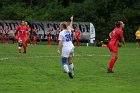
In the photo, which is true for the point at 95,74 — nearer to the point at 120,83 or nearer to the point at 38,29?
the point at 120,83

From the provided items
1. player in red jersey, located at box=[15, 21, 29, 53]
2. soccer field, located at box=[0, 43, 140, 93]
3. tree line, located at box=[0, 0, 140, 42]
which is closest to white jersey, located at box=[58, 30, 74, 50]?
soccer field, located at box=[0, 43, 140, 93]

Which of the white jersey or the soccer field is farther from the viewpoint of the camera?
the white jersey

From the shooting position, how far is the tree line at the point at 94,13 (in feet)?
225

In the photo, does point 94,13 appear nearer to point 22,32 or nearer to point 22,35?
point 22,32

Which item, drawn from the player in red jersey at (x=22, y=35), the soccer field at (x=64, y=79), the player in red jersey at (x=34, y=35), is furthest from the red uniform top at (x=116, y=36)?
the player in red jersey at (x=34, y=35)

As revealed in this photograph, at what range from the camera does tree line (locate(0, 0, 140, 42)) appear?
68562mm

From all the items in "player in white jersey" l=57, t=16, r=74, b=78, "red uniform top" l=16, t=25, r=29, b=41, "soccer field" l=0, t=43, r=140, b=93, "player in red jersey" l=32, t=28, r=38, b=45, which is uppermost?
"player in white jersey" l=57, t=16, r=74, b=78

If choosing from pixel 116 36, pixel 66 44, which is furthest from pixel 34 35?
pixel 66 44

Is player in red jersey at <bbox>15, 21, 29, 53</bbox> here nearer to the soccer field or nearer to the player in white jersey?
the soccer field

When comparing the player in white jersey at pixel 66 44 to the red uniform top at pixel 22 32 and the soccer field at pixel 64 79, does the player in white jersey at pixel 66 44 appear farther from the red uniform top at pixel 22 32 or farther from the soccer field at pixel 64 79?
the red uniform top at pixel 22 32

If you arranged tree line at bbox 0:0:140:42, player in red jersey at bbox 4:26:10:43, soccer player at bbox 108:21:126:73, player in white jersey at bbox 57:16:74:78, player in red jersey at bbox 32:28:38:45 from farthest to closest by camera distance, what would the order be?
tree line at bbox 0:0:140:42
player in red jersey at bbox 4:26:10:43
player in red jersey at bbox 32:28:38:45
soccer player at bbox 108:21:126:73
player in white jersey at bbox 57:16:74:78

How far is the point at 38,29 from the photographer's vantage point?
5888 centimetres

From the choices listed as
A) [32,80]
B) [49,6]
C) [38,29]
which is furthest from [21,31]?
[49,6]

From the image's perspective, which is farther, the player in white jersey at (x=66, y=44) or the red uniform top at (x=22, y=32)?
the red uniform top at (x=22, y=32)
